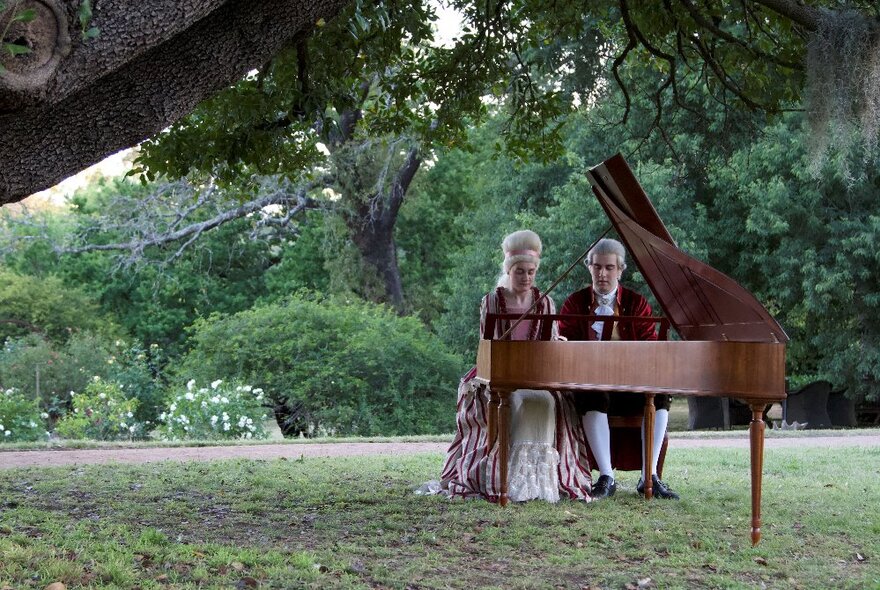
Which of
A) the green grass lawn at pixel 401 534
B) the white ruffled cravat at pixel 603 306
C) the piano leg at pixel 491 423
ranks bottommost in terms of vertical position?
the green grass lawn at pixel 401 534

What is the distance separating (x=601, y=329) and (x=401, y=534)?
227 cm

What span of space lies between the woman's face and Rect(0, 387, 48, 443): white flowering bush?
344 inches

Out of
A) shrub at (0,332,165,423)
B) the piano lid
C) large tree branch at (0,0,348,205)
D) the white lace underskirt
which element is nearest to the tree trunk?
shrub at (0,332,165,423)

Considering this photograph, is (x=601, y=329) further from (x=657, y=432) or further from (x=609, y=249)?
(x=657, y=432)

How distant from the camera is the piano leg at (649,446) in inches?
292

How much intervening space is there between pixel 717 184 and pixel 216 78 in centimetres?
1546

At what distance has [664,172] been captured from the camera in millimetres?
18984

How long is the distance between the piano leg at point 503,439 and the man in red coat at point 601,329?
2.59 ft

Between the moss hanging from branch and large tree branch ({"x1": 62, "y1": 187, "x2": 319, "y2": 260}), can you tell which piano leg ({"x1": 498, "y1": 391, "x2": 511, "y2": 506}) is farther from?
large tree branch ({"x1": 62, "y1": 187, "x2": 319, "y2": 260})

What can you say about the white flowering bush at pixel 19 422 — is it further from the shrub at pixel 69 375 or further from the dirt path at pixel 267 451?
the dirt path at pixel 267 451

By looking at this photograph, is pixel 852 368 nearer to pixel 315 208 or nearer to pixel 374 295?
pixel 374 295

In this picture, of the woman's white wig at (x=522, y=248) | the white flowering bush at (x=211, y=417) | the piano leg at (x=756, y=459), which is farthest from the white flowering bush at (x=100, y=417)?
the piano leg at (x=756, y=459)

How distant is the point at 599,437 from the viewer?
756cm

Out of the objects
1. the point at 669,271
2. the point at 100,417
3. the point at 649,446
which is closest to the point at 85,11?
the point at 669,271
